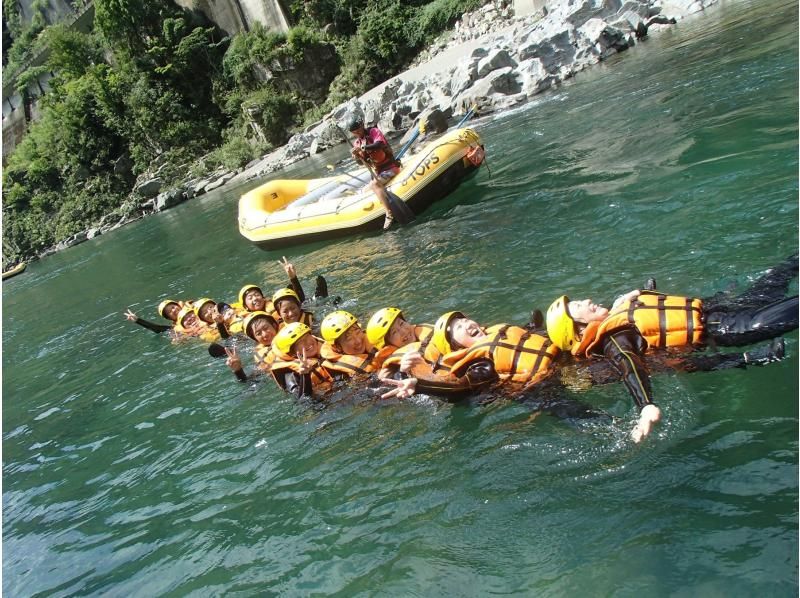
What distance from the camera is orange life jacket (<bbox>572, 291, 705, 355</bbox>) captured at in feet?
14.1

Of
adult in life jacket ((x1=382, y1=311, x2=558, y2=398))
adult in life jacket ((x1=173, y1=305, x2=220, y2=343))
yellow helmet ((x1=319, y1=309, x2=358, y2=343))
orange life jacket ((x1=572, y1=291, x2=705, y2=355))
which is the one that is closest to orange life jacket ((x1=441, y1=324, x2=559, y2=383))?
adult in life jacket ((x1=382, y1=311, x2=558, y2=398))

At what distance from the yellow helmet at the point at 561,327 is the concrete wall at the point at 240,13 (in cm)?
3224

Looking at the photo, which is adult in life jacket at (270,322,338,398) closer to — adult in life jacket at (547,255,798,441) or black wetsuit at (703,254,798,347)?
adult in life jacket at (547,255,798,441)

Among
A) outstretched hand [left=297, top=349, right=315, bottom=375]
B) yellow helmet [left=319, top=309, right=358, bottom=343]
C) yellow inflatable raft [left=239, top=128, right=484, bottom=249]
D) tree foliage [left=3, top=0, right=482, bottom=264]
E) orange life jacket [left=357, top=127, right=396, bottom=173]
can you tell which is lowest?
outstretched hand [left=297, top=349, right=315, bottom=375]

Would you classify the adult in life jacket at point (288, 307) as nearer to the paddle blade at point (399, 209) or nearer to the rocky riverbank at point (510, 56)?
the paddle blade at point (399, 209)

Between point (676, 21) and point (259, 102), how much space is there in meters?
19.8

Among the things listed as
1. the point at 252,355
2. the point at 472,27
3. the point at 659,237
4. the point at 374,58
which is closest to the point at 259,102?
the point at 374,58

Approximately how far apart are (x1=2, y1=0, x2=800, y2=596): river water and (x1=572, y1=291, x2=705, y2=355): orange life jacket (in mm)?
390

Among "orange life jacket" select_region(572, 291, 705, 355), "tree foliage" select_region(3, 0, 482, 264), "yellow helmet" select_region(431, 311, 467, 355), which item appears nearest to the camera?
"orange life jacket" select_region(572, 291, 705, 355)

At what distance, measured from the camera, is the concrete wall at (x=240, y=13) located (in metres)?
32.9

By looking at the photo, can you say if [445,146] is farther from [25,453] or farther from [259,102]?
[259,102]

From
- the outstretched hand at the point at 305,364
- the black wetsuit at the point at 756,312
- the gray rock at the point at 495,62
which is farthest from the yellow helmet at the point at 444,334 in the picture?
the gray rock at the point at 495,62

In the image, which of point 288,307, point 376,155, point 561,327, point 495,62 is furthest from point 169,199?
point 561,327

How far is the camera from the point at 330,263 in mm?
11086
